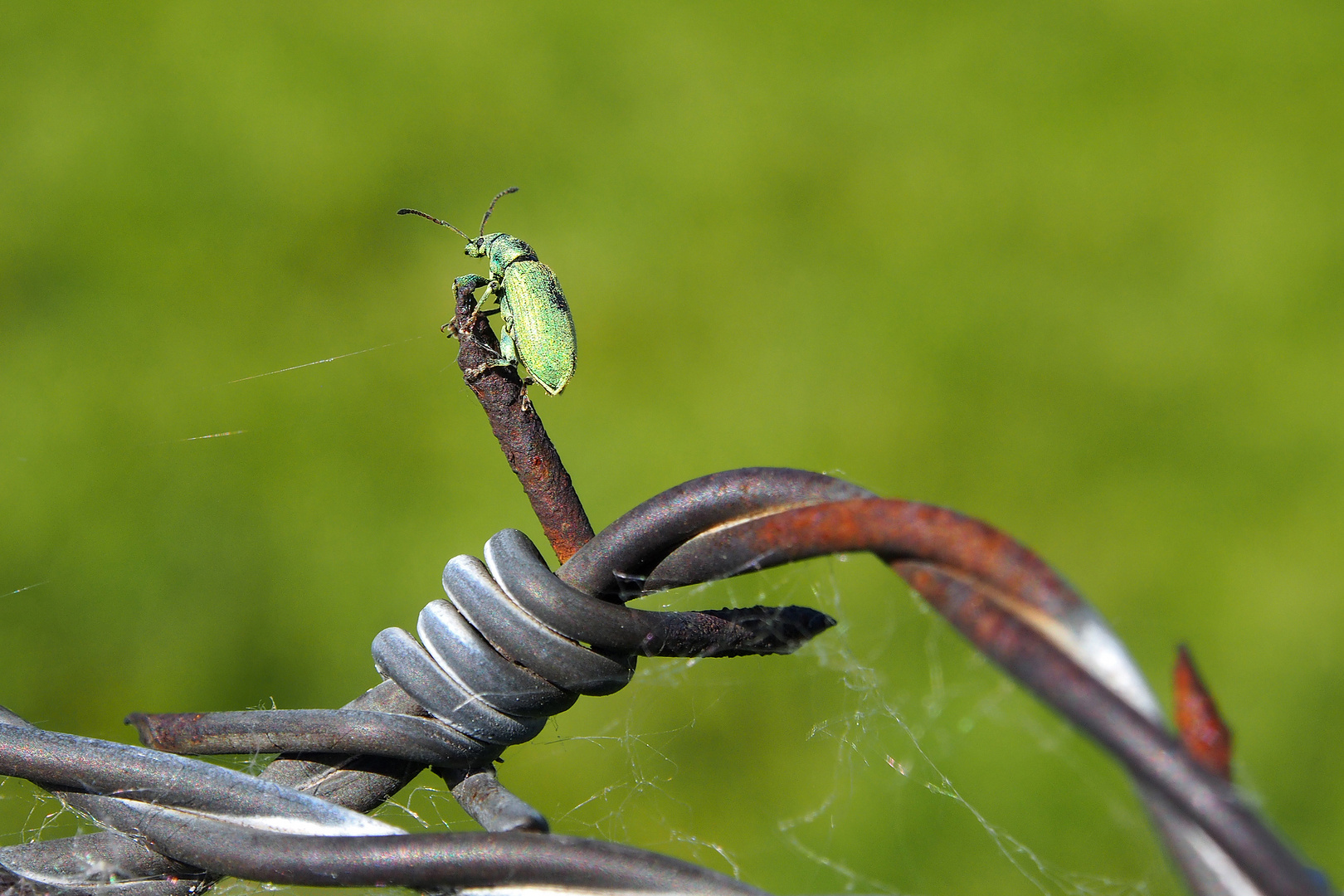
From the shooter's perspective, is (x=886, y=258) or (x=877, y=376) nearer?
(x=877, y=376)

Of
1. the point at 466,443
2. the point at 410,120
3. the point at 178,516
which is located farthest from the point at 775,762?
the point at 410,120

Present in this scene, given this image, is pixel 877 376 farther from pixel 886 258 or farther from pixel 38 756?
pixel 38 756

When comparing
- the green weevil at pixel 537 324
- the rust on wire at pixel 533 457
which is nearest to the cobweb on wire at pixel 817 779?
the green weevil at pixel 537 324

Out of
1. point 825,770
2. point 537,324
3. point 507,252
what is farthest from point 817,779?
point 507,252

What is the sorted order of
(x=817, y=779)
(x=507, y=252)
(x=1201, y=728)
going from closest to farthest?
(x=1201, y=728), (x=507, y=252), (x=817, y=779)

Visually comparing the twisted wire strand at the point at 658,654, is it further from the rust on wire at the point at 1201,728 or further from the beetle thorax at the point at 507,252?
the beetle thorax at the point at 507,252

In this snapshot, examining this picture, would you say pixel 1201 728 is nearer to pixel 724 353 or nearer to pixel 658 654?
pixel 658 654
